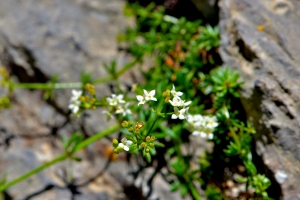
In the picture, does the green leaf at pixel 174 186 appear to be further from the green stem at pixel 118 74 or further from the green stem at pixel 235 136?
the green stem at pixel 118 74

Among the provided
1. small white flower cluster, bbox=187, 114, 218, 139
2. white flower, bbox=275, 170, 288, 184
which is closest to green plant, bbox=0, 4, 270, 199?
small white flower cluster, bbox=187, 114, 218, 139

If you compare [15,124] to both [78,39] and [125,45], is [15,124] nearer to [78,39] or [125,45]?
[78,39]

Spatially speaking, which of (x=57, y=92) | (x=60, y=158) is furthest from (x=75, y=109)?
(x=57, y=92)

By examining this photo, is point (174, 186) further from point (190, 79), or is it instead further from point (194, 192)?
point (190, 79)

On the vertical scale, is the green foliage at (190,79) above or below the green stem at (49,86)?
above

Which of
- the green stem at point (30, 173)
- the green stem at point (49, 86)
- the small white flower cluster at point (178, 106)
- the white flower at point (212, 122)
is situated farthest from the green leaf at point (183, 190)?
the green stem at point (49, 86)

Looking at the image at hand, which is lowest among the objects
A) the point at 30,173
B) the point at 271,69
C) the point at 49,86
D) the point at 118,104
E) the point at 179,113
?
the point at 30,173

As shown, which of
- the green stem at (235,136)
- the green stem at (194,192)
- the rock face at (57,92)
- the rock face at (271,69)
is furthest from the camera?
the rock face at (57,92)
